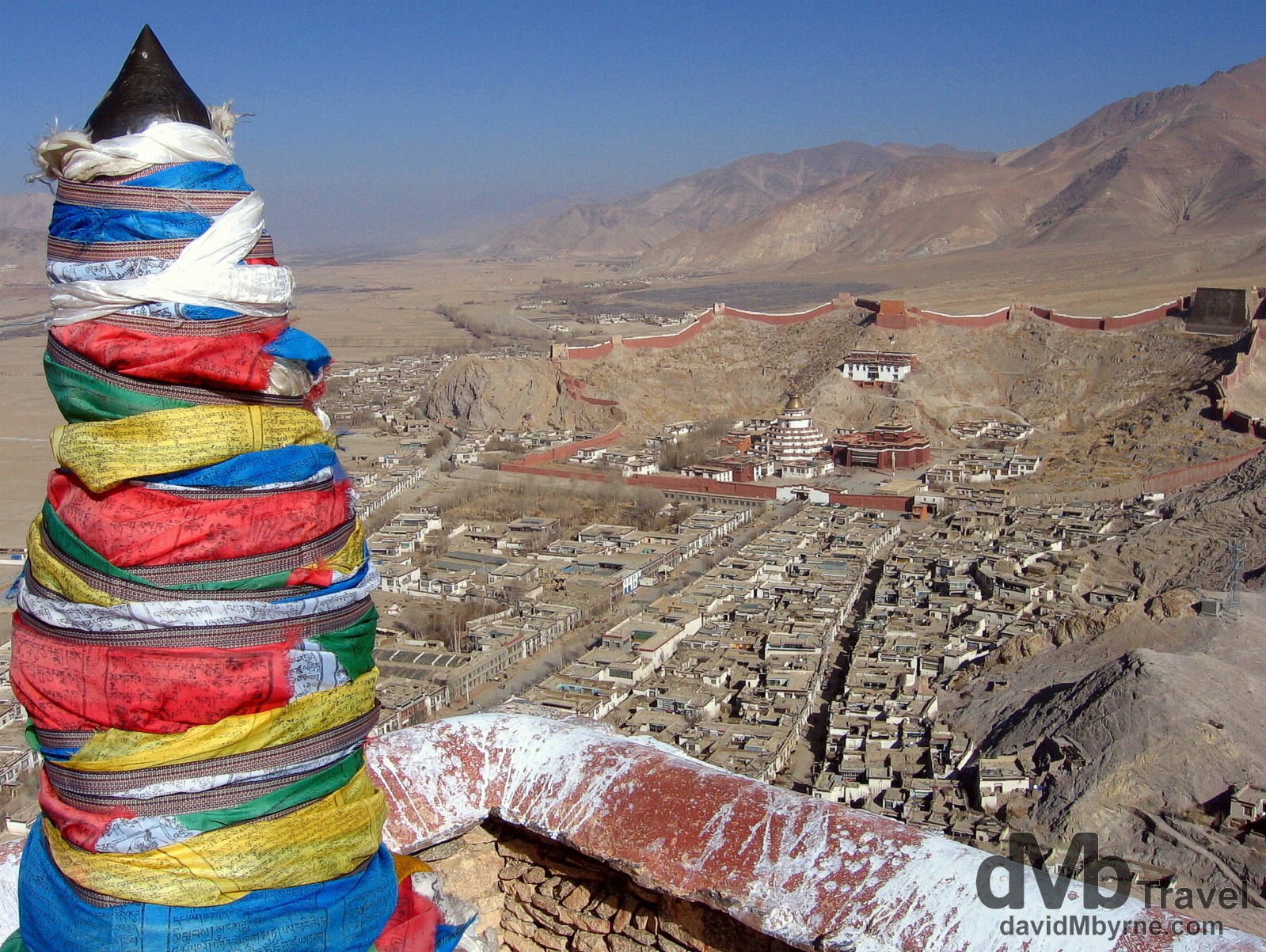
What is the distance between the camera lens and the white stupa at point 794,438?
24.8 m

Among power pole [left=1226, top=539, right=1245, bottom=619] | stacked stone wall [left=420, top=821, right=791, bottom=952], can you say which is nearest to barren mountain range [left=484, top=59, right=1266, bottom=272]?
power pole [left=1226, top=539, right=1245, bottom=619]

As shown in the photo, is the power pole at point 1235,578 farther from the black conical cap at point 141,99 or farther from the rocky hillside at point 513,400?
the rocky hillside at point 513,400

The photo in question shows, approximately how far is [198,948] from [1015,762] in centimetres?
952

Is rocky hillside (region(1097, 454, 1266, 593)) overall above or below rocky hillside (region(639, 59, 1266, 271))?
below

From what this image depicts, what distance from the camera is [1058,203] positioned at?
258 feet

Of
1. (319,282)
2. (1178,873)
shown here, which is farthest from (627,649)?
(319,282)

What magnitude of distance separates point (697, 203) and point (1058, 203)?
86.2 m

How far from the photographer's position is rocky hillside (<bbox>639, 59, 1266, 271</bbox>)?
65.8m

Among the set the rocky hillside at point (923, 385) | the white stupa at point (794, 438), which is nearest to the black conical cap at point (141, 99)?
the white stupa at point (794, 438)

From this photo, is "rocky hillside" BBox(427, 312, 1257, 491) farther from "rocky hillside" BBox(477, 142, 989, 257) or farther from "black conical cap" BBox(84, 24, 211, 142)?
"rocky hillside" BBox(477, 142, 989, 257)

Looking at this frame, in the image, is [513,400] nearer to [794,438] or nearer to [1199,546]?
[794,438]

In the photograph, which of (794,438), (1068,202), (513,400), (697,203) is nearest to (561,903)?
(794,438)

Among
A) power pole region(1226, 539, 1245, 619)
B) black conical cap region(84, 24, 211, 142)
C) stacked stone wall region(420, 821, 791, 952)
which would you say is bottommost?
power pole region(1226, 539, 1245, 619)

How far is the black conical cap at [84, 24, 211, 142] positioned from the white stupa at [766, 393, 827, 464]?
22.5 meters
